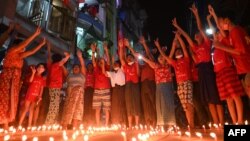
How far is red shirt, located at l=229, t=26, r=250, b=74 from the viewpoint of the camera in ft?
15.3

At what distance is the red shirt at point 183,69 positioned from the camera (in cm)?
602

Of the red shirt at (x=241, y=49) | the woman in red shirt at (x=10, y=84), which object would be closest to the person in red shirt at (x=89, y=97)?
the woman in red shirt at (x=10, y=84)

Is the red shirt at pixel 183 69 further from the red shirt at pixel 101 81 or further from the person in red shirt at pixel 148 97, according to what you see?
the red shirt at pixel 101 81

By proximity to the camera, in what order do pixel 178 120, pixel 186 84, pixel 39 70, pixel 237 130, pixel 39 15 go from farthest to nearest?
pixel 39 15 < pixel 178 120 < pixel 39 70 < pixel 186 84 < pixel 237 130

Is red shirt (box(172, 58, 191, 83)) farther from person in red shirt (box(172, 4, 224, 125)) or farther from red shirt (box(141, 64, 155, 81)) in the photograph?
red shirt (box(141, 64, 155, 81))

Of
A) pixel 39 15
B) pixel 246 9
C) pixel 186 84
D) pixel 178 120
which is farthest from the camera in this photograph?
pixel 39 15

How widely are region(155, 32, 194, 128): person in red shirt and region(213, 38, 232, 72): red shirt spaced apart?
89 centimetres

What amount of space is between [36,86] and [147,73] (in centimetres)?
335

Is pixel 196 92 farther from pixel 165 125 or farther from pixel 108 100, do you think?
pixel 108 100

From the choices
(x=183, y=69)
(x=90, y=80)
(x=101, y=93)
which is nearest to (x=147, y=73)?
(x=183, y=69)

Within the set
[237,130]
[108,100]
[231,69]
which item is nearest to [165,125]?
[108,100]

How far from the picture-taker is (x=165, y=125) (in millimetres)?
6387

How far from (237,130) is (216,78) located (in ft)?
9.45

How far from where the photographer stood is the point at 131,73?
275 inches
